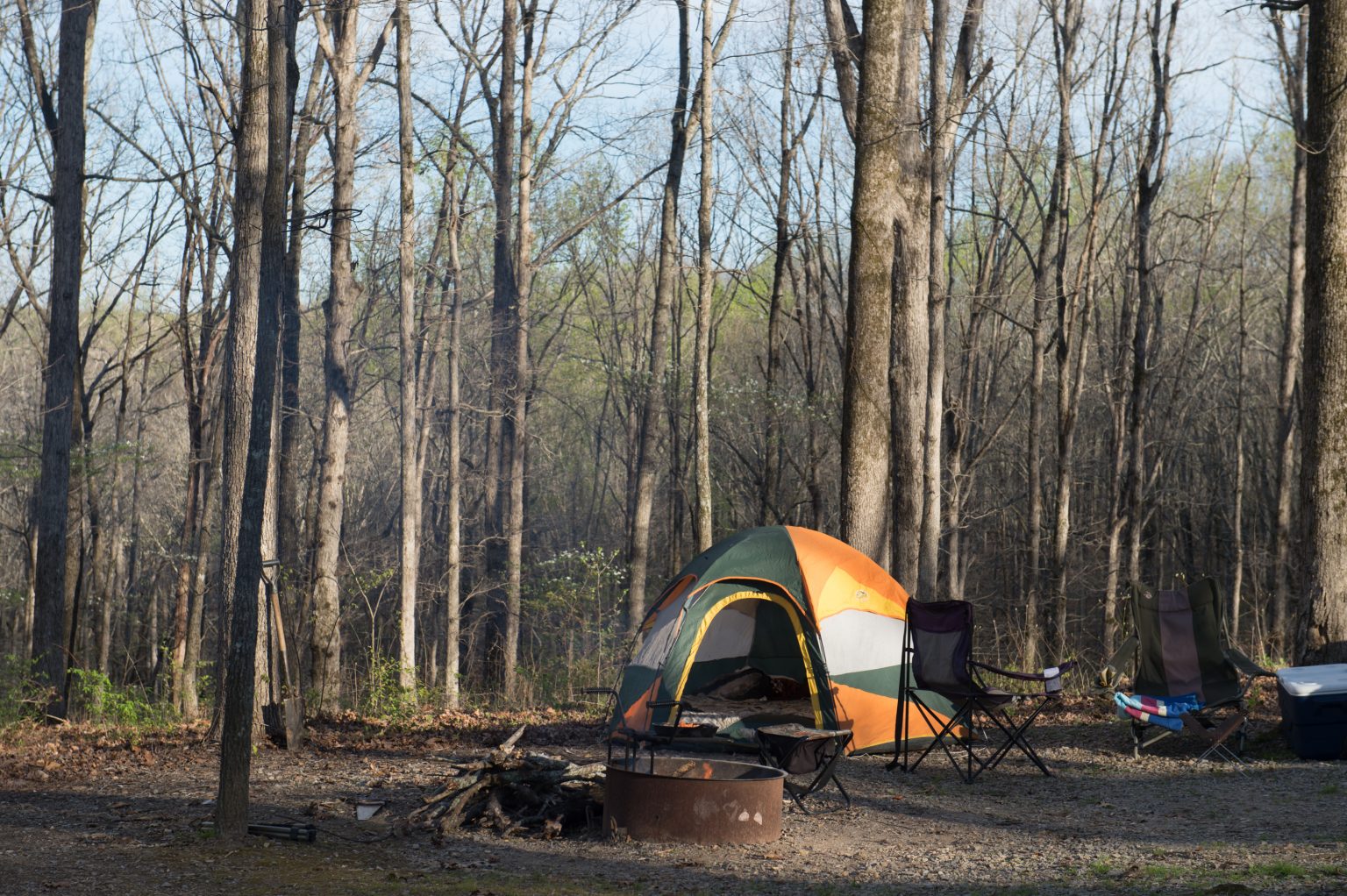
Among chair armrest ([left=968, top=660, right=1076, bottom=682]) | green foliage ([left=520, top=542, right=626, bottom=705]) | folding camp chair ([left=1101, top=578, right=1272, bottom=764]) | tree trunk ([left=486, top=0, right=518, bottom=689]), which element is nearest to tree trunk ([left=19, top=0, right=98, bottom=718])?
green foliage ([left=520, top=542, right=626, bottom=705])

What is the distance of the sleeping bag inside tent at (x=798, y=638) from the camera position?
7781mm

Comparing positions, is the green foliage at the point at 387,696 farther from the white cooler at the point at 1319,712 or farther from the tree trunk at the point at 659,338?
the white cooler at the point at 1319,712

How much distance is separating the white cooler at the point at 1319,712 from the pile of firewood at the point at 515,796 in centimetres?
447

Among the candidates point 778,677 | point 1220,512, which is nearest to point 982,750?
point 778,677

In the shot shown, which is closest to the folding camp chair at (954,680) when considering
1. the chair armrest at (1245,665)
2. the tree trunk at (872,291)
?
the chair armrest at (1245,665)

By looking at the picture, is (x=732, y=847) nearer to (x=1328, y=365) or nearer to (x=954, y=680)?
(x=954, y=680)

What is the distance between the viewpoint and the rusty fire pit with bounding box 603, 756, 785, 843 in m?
5.30

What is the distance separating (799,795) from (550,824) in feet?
5.13

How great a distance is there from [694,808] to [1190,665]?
14.2ft

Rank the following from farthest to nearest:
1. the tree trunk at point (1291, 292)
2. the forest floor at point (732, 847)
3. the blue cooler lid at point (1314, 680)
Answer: the tree trunk at point (1291, 292) → the blue cooler lid at point (1314, 680) → the forest floor at point (732, 847)

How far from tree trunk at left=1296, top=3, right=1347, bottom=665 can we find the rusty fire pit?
4600mm

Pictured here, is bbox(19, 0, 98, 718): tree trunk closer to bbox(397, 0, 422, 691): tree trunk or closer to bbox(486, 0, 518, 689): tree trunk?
bbox(397, 0, 422, 691): tree trunk

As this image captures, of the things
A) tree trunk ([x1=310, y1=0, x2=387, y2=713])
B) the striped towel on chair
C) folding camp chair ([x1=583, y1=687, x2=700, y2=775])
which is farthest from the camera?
tree trunk ([x1=310, y1=0, x2=387, y2=713])

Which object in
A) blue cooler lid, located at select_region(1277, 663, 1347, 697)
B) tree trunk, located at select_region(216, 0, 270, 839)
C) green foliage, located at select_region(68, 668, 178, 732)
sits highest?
tree trunk, located at select_region(216, 0, 270, 839)
